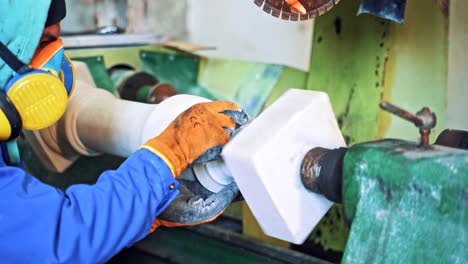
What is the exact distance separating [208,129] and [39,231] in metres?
0.37

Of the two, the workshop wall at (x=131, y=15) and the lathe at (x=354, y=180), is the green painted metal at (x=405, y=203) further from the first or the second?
the workshop wall at (x=131, y=15)

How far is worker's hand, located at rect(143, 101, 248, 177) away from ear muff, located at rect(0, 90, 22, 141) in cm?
25

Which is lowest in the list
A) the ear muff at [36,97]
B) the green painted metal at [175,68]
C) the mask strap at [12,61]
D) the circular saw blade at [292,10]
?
the green painted metal at [175,68]

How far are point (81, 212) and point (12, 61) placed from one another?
0.33m

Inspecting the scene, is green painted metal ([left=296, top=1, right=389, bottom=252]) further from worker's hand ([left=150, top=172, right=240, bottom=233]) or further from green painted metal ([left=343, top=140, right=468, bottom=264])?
green painted metal ([left=343, top=140, right=468, bottom=264])

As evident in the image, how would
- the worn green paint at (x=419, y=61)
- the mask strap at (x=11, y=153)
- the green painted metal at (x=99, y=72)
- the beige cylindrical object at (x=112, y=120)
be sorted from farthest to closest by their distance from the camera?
the green painted metal at (x=99, y=72) < the worn green paint at (x=419, y=61) < the beige cylindrical object at (x=112, y=120) < the mask strap at (x=11, y=153)

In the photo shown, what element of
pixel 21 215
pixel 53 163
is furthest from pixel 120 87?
pixel 21 215

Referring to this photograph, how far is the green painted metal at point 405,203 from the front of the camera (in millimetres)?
759

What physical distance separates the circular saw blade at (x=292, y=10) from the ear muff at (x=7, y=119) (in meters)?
0.61

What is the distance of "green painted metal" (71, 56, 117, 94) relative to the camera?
187cm

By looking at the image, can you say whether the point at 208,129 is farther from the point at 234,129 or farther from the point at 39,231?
the point at 39,231

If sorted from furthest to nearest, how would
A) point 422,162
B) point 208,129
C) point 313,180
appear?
point 208,129
point 313,180
point 422,162

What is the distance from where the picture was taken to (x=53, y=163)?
5.41ft

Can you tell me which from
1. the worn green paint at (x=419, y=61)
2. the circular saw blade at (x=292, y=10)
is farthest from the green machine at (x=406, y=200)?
the worn green paint at (x=419, y=61)
